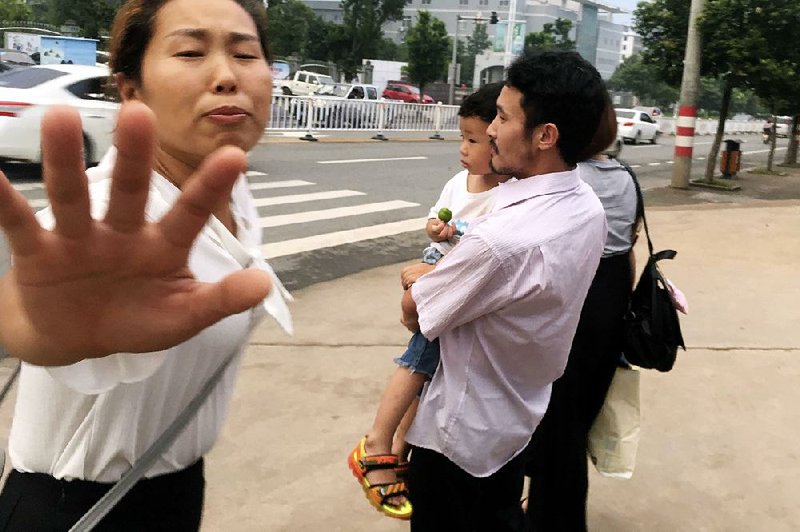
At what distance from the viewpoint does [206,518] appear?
278 cm

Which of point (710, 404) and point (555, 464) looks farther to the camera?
point (710, 404)

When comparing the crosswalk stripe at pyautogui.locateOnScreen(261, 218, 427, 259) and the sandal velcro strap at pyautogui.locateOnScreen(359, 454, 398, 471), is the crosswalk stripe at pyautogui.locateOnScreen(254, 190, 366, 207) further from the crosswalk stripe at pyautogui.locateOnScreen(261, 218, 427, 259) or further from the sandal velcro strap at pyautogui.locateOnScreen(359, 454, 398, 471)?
the sandal velcro strap at pyautogui.locateOnScreen(359, 454, 398, 471)

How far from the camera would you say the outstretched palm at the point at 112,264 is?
71cm

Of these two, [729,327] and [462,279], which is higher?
[462,279]

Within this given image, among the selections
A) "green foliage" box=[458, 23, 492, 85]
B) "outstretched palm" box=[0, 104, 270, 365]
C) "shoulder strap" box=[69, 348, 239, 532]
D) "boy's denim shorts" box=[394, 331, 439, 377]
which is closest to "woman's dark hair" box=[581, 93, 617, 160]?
"boy's denim shorts" box=[394, 331, 439, 377]

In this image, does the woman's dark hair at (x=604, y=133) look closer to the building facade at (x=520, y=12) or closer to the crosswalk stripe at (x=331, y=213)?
the crosswalk stripe at (x=331, y=213)

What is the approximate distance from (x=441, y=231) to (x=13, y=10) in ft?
176

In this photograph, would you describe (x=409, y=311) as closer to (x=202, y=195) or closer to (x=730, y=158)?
(x=202, y=195)

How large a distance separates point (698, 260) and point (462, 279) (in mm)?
5993

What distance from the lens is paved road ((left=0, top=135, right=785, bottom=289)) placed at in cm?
690

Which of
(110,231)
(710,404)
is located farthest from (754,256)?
(110,231)

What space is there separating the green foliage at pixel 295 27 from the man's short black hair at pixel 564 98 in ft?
150

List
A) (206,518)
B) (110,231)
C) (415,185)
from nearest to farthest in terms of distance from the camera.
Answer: (110,231), (206,518), (415,185)

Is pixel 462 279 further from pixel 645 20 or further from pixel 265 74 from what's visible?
pixel 645 20
